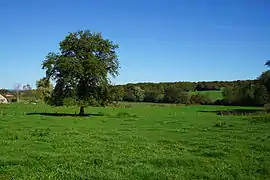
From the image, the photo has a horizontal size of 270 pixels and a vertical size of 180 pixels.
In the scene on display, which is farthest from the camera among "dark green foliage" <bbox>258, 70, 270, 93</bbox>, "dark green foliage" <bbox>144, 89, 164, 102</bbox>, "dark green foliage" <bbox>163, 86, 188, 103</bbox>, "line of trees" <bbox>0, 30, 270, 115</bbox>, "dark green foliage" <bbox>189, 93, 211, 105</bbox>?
"dark green foliage" <bbox>144, 89, 164, 102</bbox>

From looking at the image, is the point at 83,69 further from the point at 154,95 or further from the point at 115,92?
the point at 154,95

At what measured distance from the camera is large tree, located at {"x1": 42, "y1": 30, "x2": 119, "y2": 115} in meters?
59.1

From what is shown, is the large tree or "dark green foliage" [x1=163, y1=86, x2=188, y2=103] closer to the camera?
the large tree

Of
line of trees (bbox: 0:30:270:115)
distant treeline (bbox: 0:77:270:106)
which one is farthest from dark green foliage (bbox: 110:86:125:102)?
distant treeline (bbox: 0:77:270:106)

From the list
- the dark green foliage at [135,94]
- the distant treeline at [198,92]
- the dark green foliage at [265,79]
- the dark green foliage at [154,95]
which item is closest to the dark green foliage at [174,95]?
the distant treeline at [198,92]

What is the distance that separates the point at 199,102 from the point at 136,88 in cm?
2671

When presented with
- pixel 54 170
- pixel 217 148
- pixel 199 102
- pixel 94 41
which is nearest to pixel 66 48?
pixel 94 41

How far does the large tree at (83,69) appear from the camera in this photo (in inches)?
2327

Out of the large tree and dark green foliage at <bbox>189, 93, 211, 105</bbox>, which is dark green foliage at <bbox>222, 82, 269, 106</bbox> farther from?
the large tree

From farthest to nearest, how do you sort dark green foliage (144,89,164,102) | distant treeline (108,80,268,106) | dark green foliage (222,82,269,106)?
dark green foliage (144,89,164,102), distant treeline (108,80,268,106), dark green foliage (222,82,269,106)

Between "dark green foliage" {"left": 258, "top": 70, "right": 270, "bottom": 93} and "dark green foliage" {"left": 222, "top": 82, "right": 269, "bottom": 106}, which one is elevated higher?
"dark green foliage" {"left": 258, "top": 70, "right": 270, "bottom": 93}

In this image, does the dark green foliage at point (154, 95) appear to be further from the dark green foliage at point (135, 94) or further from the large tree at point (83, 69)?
the large tree at point (83, 69)

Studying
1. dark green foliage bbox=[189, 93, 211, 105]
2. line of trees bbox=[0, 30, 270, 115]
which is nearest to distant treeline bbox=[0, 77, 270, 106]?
dark green foliage bbox=[189, 93, 211, 105]

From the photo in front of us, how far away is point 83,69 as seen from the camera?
5925 cm
